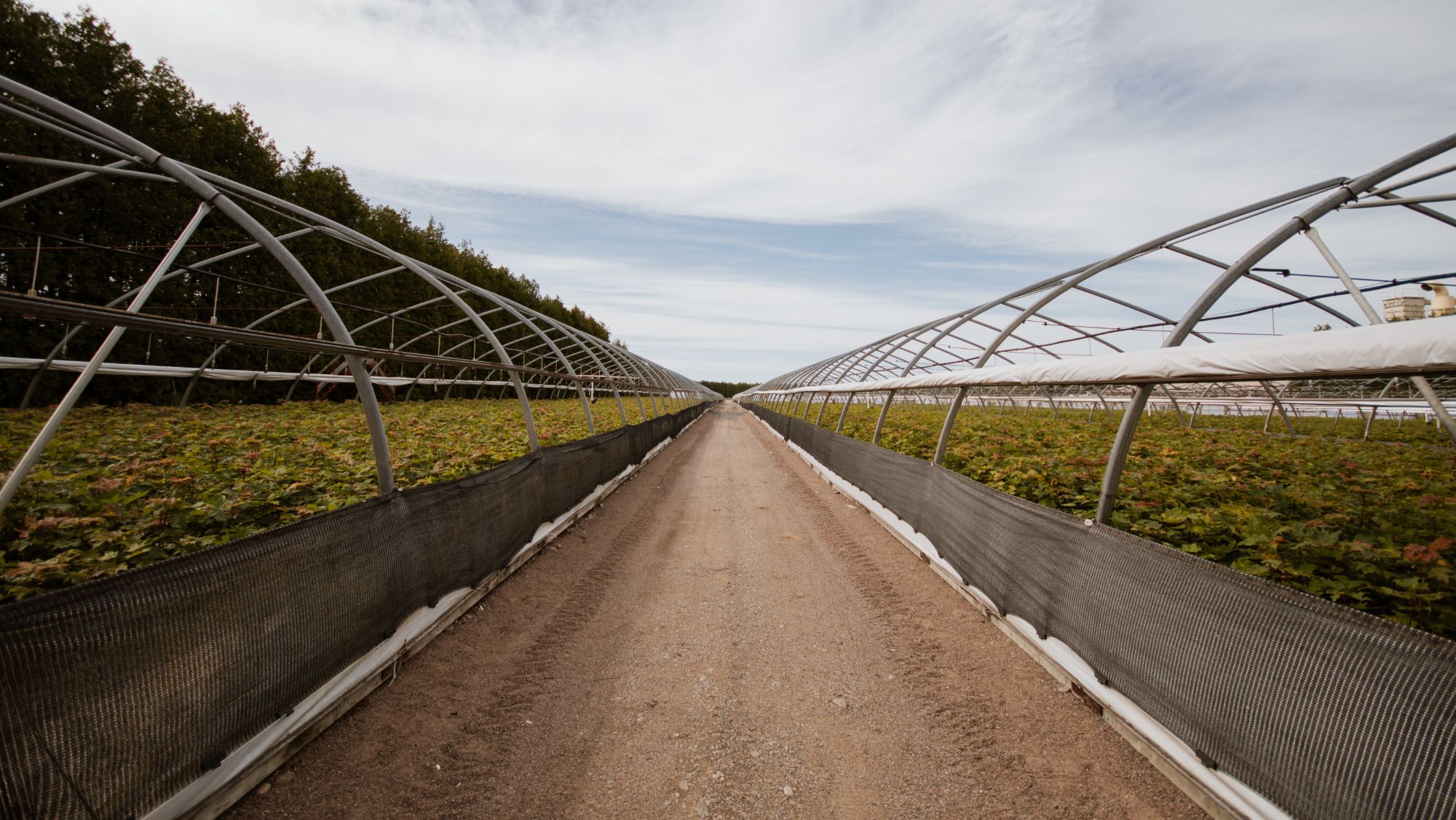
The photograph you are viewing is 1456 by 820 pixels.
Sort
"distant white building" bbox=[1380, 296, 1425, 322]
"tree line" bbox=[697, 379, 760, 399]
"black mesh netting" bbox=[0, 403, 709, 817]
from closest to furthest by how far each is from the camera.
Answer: "black mesh netting" bbox=[0, 403, 709, 817], "distant white building" bbox=[1380, 296, 1425, 322], "tree line" bbox=[697, 379, 760, 399]

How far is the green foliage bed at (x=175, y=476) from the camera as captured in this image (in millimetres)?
3021

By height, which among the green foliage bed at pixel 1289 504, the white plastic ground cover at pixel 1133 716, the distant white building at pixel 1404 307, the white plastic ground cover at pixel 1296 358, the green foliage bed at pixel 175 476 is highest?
the distant white building at pixel 1404 307

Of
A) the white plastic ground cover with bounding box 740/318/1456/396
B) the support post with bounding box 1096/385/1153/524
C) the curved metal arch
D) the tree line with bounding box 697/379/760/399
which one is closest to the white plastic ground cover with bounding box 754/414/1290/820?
the support post with bounding box 1096/385/1153/524

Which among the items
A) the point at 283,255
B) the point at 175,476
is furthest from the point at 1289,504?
the point at 175,476

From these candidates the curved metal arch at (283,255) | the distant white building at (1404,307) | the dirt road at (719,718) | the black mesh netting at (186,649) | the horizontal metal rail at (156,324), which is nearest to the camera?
the black mesh netting at (186,649)

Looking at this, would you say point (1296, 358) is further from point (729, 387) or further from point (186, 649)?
point (729, 387)

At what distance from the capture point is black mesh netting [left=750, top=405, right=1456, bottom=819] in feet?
6.26

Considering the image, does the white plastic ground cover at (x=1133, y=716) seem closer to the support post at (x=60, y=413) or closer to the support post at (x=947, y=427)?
the support post at (x=947, y=427)

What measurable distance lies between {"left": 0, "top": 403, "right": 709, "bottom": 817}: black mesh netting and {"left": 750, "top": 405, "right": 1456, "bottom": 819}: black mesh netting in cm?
459

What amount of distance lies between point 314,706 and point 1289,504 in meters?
6.65

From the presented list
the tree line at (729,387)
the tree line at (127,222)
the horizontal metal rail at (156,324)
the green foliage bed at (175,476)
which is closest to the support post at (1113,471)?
the horizontal metal rail at (156,324)

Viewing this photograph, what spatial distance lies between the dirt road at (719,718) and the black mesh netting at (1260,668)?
1.44 ft

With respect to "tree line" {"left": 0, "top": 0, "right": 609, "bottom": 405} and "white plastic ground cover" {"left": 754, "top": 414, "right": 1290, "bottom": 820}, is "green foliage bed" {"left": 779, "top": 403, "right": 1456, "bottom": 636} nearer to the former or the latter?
"white plastic ground cover" {"left": 754, "top": 414, "right": 1290, "bottom": 820}

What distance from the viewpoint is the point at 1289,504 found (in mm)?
4062
